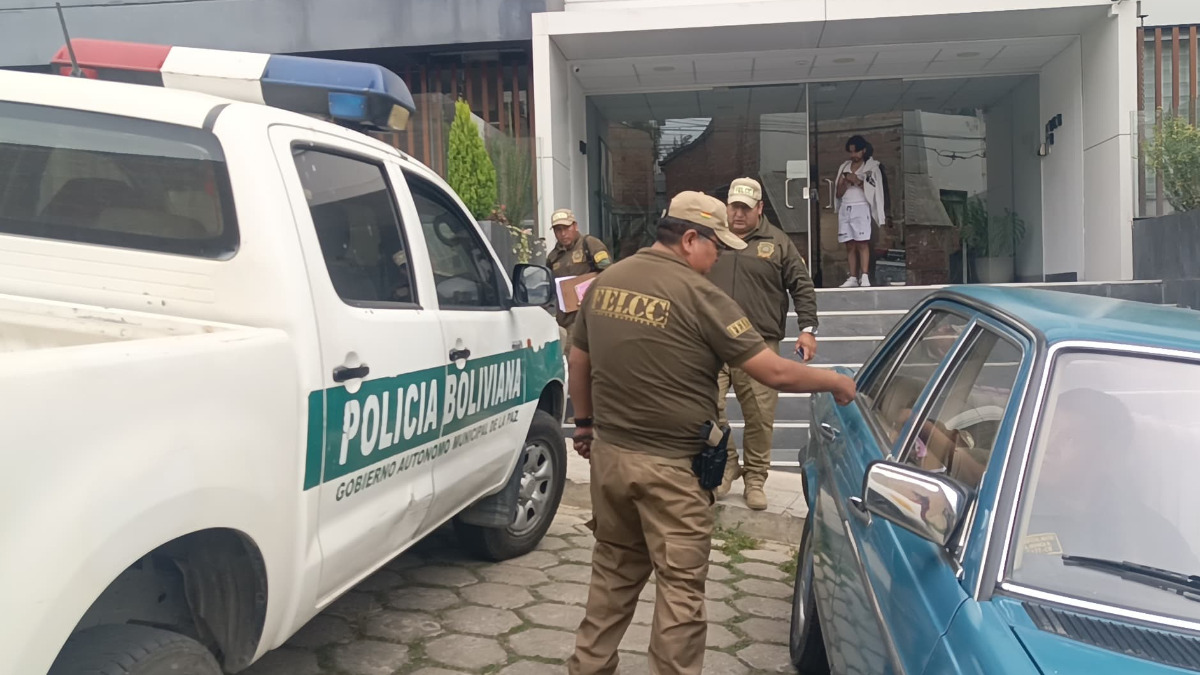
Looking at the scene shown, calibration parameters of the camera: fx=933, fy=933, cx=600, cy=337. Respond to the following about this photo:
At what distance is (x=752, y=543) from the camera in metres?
5.23

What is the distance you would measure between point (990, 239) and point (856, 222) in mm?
2814

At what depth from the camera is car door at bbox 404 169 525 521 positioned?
3.62 m

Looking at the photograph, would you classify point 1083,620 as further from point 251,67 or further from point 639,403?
point 251,67

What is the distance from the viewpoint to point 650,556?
9.97 ft

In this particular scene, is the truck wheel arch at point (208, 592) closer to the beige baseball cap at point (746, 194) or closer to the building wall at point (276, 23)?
the beige baseball cap at point (746, 194)

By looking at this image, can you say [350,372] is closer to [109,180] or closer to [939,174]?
[109,180]

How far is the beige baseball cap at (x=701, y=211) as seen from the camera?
3.09m

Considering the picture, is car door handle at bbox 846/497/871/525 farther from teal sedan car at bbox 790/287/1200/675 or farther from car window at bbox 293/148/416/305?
car window at bbox 293/148/416/305

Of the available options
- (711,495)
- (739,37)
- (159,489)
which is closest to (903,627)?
(711,495)

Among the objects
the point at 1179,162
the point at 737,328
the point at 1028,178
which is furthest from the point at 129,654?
the point at 1028,178

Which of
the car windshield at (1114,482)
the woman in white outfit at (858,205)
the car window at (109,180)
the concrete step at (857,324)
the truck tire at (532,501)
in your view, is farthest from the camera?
the woman in white outfit at (858,205)

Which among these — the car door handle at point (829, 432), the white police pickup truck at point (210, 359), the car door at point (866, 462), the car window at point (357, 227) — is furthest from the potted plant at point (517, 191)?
the car door handle at point (829, 432)

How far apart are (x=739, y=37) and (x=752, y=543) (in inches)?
258

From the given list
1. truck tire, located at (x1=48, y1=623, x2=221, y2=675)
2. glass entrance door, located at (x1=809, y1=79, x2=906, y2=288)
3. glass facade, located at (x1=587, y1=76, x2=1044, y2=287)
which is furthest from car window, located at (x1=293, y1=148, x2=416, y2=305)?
glass entrance door, located at (x1=809, y1=79, x2=906, y2=288)
